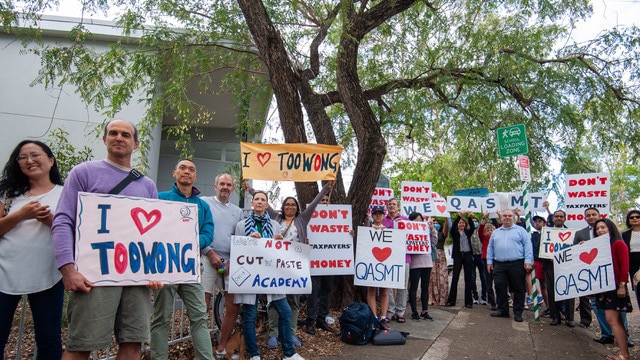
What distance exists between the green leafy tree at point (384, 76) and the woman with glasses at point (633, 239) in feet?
9.15

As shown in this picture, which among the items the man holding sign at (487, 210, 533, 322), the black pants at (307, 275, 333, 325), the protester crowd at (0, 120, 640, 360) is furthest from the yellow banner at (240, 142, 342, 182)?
the man holding sign at (487, 210, 533, 322)

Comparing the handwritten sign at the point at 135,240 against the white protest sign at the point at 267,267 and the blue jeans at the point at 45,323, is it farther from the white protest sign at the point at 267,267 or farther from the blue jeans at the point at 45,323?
the white protest sign at the point at 267,267

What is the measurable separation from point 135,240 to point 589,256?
580 cm

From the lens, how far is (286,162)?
262 inches

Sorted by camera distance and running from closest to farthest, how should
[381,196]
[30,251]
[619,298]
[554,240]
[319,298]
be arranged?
[30,251] < [619,298] < [319,298] < [554,240] < [381,196]

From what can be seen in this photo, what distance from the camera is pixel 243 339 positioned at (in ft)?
16.2

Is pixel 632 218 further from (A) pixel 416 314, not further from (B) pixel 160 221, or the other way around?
(B) pixel 160 221

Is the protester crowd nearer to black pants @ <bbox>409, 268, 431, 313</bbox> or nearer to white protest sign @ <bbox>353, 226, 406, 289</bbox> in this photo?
black pants @ <bbox>409, 268, 431, 313</bbox>

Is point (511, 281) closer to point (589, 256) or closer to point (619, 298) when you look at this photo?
point (589, 256)

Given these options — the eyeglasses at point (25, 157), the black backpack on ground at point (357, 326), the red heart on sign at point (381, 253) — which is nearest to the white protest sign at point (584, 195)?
the red heart on sign at point (381, 253)

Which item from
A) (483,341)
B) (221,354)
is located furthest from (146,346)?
(483,341)

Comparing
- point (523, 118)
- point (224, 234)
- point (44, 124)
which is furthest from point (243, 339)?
point (44, 124)

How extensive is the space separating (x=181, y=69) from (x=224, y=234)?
12.4 ft

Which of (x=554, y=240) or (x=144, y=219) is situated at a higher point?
(x=144, y=219)
